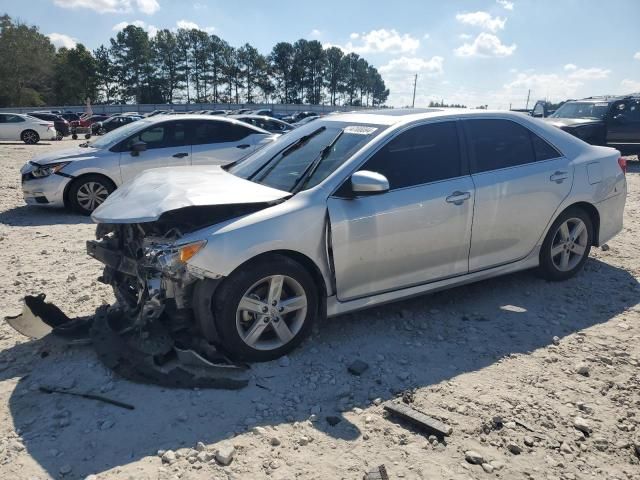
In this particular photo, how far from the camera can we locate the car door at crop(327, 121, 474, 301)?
364 centimetres

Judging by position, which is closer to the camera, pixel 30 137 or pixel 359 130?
pixel 359 130

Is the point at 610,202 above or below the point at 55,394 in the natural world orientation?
above

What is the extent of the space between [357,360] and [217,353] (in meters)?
0.97

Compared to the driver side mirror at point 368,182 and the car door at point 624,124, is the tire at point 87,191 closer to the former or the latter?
the driver side mirror at point 368,182

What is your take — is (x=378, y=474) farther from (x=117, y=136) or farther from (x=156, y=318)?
(x=117, y=136)

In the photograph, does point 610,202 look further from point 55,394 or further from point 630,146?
point 630,146

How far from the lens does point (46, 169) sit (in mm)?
8164

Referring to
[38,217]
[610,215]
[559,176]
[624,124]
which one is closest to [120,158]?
[38,217]

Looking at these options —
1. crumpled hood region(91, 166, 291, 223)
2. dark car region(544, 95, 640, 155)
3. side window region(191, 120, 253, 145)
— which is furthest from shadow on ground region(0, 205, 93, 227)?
dark car region(544, 95, 640, 155)

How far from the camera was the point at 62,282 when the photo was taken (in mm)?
5023

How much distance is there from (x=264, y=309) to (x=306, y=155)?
1379mm

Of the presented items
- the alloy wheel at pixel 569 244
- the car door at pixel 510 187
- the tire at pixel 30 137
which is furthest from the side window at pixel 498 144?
the tire at pixel 30 137

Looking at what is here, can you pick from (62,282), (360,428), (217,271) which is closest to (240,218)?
(217,271)

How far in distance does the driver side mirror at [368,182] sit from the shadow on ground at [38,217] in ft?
18.8
